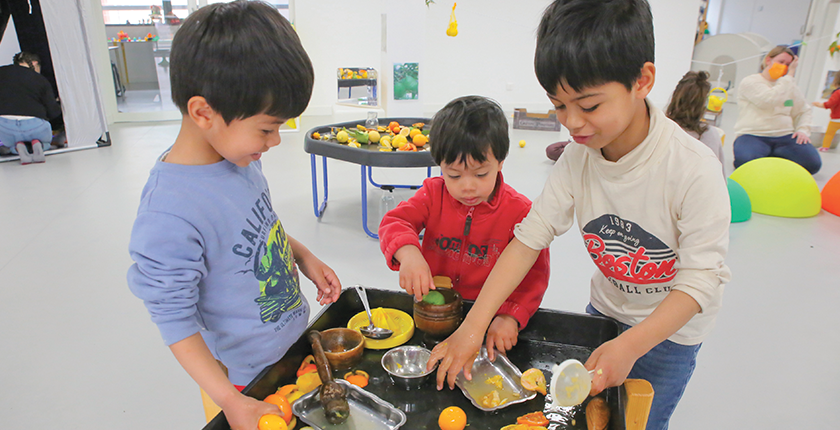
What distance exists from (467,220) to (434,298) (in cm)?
23

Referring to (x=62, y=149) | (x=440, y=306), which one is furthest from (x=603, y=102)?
(x=62, y=149)

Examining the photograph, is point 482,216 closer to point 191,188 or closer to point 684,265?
point 684,265

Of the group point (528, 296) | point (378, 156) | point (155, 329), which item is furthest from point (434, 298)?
point (378, 156)

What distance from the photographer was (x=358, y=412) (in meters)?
0.64

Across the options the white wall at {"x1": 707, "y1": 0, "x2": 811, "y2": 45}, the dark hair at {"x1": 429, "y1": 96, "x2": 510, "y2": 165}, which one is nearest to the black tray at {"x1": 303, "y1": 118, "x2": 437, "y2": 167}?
the dark hair at {"x1": 429, "y1": 96, "x2": 510, "y2": 165}

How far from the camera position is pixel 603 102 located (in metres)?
0.65

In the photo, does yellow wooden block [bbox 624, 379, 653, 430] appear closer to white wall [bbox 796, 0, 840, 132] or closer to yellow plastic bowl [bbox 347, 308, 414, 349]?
yellow plastic bowl [bbox 347, 308, 414, 349]

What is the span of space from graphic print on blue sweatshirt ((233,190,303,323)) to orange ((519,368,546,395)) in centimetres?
40

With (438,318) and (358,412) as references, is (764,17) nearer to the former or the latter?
(438,318)

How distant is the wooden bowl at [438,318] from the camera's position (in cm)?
78

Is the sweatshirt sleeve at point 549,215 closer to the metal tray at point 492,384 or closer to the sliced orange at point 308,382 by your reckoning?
the metal tray at point 492,384

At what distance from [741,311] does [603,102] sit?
1608 mm

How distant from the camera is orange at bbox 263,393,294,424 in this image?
60cm

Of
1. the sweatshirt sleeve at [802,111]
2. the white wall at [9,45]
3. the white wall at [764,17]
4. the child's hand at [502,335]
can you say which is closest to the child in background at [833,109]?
the sweatshirt sleeve at [802,111]
